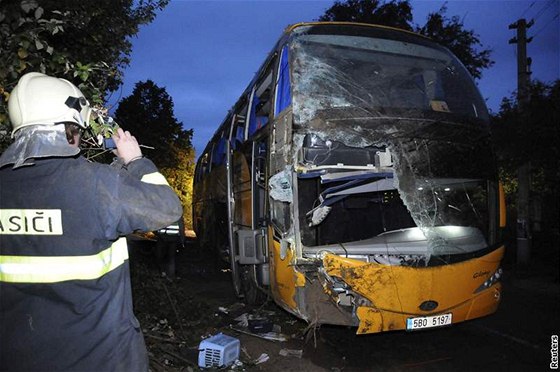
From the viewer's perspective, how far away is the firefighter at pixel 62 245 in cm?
169

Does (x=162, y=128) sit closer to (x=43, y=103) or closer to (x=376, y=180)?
(x=376, y=180)

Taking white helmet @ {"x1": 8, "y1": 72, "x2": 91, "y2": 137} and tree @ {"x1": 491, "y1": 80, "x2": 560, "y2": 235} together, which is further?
tree @ {"x1": 491, "y1": 80, "x2": 560, "y2": 235}

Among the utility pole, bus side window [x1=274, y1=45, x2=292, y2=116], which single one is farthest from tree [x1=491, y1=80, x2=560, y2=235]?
bus side window [x1=274, y1=45, x2=292, y2=116]

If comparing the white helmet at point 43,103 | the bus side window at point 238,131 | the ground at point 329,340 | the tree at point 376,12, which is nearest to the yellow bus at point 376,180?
the ground at point 329,340

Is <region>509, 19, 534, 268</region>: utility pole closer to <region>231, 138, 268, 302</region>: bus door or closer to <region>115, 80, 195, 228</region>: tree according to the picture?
<region>231, 138, 268, 302</region>: bus door

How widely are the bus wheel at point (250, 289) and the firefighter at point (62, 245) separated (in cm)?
386

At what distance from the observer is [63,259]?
169cm

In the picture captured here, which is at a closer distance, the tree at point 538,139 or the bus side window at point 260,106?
the bus side window at point 260,106

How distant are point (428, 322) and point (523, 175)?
792 cm

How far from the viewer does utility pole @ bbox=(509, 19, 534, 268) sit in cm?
1001

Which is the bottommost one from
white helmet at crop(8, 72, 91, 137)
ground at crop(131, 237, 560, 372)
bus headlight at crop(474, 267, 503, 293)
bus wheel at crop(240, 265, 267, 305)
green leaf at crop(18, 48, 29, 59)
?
ground at crop(131, 237, 560, 372)

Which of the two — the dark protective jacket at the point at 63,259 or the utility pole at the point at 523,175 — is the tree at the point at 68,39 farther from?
the utility pole at the point at 523,175

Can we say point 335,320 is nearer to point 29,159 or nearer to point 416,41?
point 29,159

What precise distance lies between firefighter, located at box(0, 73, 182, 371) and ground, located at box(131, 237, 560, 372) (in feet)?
7.10
